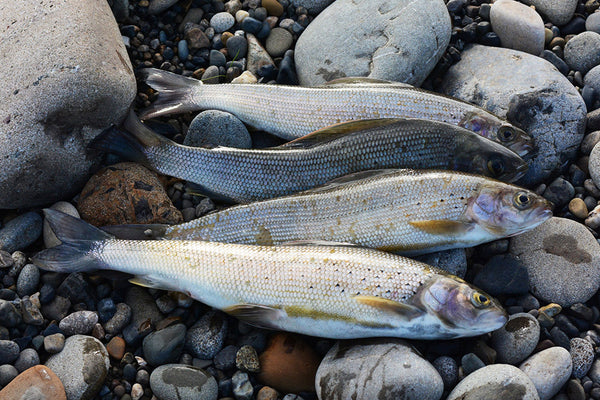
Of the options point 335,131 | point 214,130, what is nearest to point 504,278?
point 335,131

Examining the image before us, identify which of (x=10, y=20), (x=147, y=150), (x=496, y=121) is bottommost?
(x=147, y=150)

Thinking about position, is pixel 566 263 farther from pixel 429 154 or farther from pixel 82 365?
pixel 82 365

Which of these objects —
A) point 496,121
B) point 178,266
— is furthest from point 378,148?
point 178,266

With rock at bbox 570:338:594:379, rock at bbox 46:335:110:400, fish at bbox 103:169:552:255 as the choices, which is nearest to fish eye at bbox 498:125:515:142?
fish at bbox 103:169:552:255

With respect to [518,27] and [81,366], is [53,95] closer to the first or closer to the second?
[81,366]

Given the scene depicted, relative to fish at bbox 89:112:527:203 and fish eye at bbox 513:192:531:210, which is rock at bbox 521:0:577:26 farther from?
fish eye at bbox 513:192:531:210
